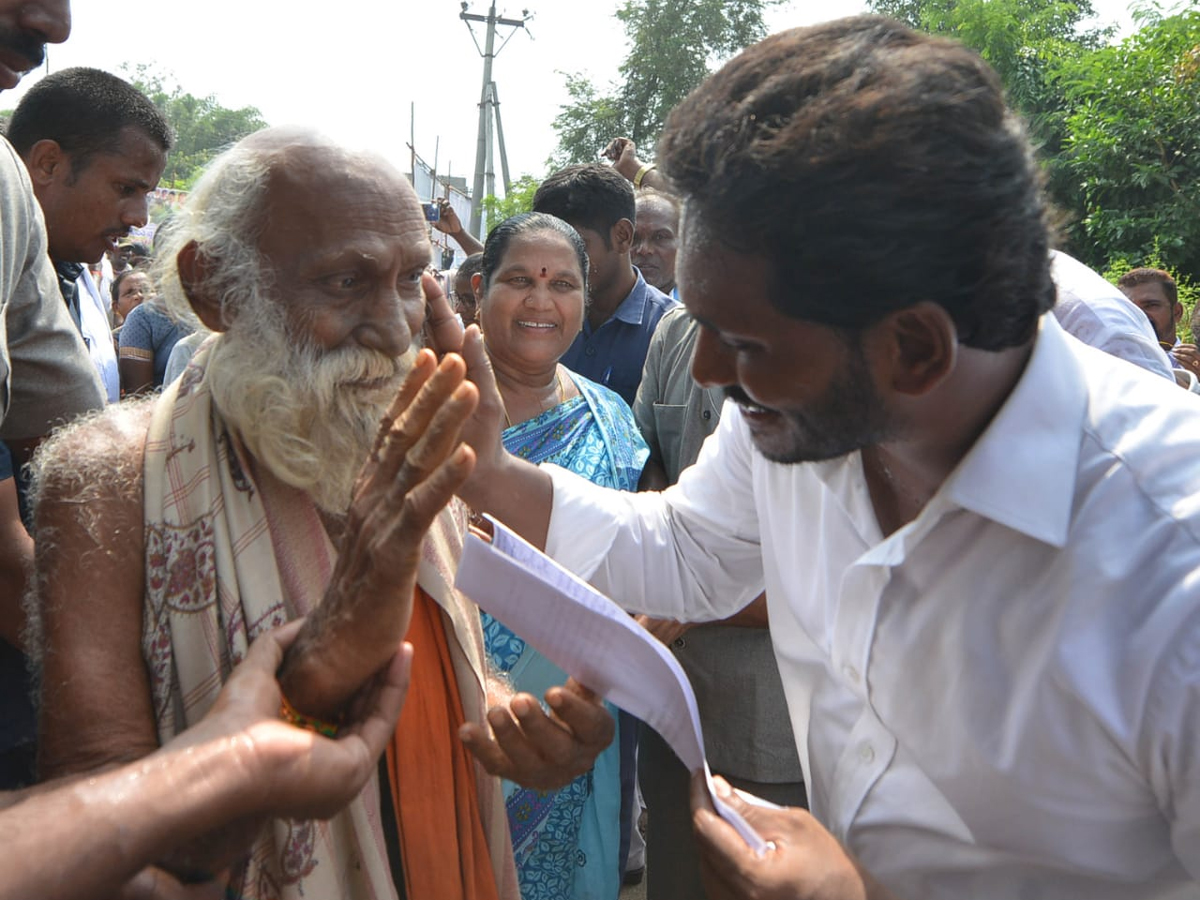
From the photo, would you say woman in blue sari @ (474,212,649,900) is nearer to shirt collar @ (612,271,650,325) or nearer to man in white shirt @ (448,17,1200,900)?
shirt collar @ (612,271,650,325)

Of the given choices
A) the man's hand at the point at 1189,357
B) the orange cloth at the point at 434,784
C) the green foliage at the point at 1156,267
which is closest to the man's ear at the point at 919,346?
the orange cloth at the point at 434,784

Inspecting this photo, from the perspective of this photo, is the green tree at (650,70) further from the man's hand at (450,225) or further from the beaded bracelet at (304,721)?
the beaded bracelet at (304,721)

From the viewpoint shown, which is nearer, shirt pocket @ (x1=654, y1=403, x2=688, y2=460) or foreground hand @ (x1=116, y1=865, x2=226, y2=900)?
foreground hand @ (x1=116, y1=865, x2=226, y2=900)

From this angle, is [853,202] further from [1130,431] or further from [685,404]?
[685,404]

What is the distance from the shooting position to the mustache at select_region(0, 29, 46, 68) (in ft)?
7.63

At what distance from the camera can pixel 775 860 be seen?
1401mm

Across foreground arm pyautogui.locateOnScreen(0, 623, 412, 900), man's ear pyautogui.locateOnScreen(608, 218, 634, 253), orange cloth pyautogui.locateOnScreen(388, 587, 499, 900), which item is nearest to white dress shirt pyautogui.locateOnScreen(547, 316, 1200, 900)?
orange cloth pyautogui.locateOnScreen(388, 587, 499, 900)

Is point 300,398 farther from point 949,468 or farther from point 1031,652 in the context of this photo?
point 1031,652

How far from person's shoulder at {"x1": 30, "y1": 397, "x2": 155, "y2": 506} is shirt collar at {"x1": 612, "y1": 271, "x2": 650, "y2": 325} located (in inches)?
110

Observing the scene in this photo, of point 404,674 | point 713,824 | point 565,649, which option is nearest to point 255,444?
point 404,674

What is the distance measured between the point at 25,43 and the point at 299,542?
5.12ft

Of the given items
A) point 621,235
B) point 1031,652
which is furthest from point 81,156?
point 1031,652

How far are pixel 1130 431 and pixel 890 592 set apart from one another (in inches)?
17.1

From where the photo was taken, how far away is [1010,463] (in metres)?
1.38
